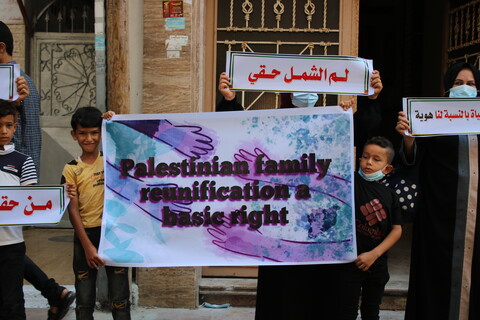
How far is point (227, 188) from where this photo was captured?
3158 mm

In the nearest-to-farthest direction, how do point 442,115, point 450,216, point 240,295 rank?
point 442,115 < point 450,216 < point 240,295

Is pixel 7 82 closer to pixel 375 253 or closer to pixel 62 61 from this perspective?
pixel 375 253

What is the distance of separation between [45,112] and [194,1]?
2858 mm

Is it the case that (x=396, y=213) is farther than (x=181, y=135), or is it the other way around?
(x=181, y=135)

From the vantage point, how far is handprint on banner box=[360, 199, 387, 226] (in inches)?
120

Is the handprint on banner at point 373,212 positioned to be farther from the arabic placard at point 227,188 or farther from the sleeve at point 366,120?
the sleeve at point 366,120

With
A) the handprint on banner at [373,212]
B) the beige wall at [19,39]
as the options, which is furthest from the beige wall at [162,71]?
the beige wall at [19,39]

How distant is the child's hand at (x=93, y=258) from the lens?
316 cm

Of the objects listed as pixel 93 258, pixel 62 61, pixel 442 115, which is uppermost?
pixel 62 61

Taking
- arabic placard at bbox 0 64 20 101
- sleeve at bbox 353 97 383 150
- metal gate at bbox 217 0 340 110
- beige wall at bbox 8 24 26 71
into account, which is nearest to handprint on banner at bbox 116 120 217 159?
arabic placard at bbox 0 64 20 101

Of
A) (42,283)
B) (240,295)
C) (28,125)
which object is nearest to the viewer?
(28,125)

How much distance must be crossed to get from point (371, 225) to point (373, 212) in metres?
0.07

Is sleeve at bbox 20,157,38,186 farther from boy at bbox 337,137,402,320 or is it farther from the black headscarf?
the black headscarf

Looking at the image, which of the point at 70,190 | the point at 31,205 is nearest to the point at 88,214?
the point at 70,190
